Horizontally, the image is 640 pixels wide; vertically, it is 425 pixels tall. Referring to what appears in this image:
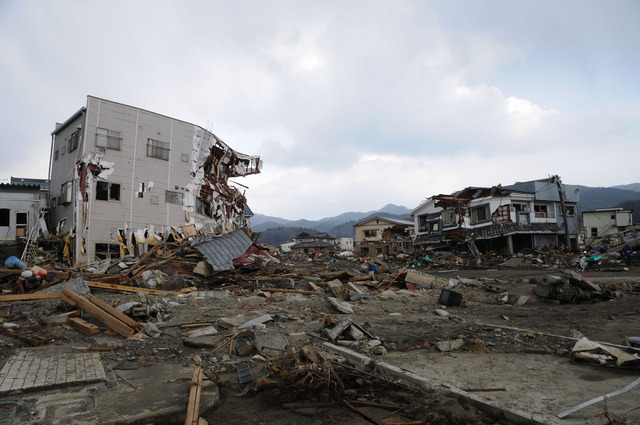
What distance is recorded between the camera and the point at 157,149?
20922 millimetres

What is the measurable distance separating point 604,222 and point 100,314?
55666 millimetres

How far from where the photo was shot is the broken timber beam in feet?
11.2

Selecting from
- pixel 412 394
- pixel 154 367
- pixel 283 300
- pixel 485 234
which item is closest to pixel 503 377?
pixel 412 394

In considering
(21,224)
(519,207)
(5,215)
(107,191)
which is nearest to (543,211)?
(519,207)

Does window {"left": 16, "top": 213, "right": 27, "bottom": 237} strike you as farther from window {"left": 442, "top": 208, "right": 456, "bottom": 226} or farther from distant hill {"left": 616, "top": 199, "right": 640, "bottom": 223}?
distant hill {"left": 616, "top": 199, "right": 640, "bottom": 223}

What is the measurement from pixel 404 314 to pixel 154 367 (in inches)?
252

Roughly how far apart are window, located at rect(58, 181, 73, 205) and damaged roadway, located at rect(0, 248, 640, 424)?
39.8 feet

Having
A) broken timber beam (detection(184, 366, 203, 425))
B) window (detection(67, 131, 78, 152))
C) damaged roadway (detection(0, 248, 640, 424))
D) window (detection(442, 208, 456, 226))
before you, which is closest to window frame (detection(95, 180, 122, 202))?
window (detection(67, 131, 78, 152))

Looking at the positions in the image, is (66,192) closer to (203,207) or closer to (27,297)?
(203,207)

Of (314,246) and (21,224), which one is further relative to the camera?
(314,246)

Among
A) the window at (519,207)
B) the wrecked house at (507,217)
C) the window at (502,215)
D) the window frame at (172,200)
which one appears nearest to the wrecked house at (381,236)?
the wrecked house at (507,217)

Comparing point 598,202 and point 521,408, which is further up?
point 598,202

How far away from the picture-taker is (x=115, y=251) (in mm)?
19016

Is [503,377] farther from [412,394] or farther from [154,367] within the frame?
[154,367]
